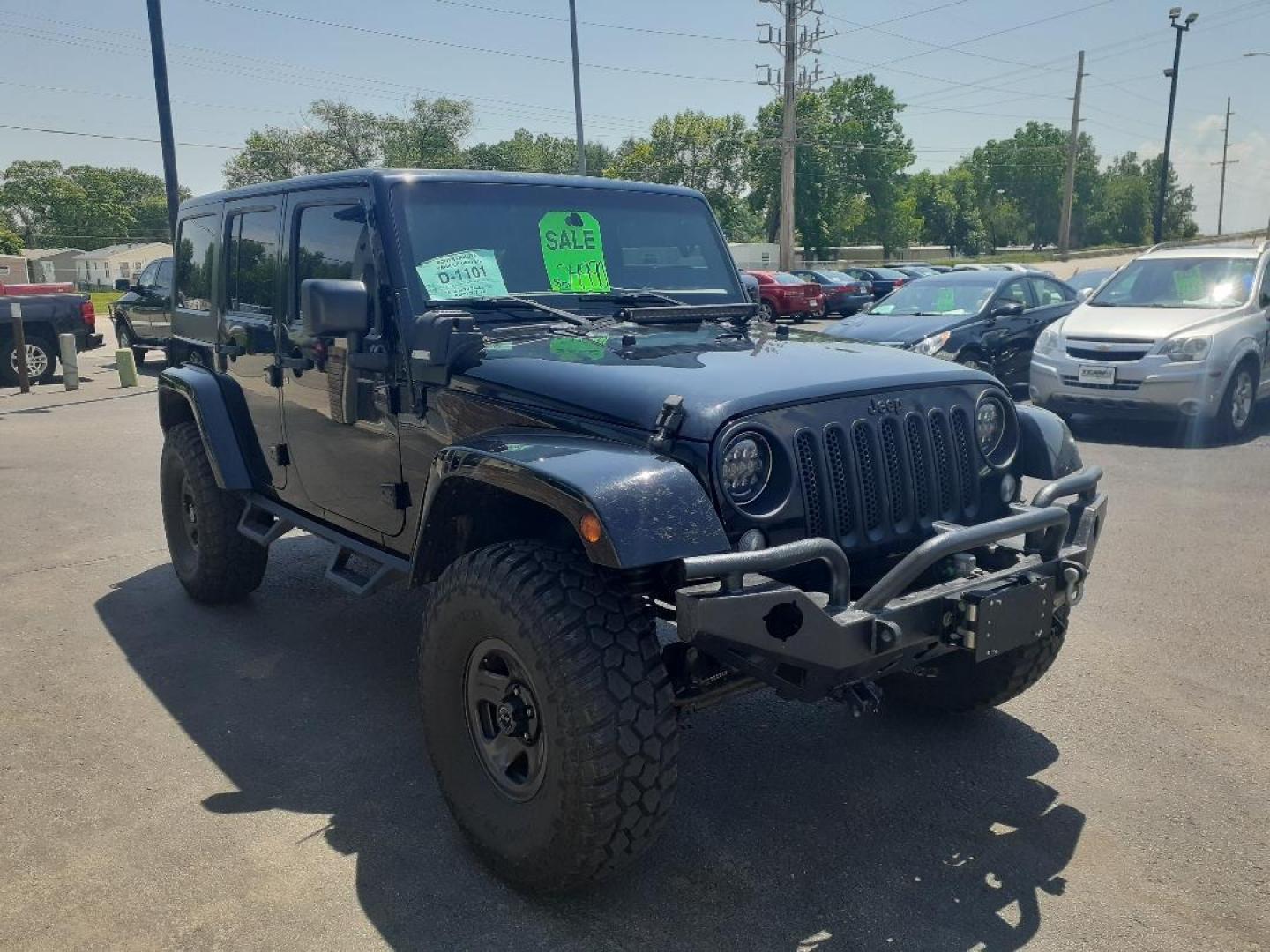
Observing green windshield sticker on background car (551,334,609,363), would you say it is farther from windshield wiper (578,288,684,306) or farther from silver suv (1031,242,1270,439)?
silver suv (1031,242,1270,439)

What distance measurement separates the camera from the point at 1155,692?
14.1ft

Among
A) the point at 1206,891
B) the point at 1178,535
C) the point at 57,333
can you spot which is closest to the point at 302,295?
the point at 1206,891

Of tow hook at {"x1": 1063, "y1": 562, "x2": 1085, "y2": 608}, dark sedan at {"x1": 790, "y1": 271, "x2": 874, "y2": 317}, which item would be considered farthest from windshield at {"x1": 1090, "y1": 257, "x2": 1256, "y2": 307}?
dark sedan at {"x1": 790, "y1": 271, "x2": 874, "y2": 317}

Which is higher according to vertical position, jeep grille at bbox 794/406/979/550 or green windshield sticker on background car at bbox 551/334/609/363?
green windshield sticker on background car at bbox 551/334/609/363

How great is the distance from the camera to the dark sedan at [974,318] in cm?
1100

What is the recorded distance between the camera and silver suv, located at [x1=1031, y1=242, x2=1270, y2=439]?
9391mm

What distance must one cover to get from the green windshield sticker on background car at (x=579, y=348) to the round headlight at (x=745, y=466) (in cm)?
68

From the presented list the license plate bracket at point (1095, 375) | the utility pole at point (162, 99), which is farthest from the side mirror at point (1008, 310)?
the utility pole at point (162, 99)

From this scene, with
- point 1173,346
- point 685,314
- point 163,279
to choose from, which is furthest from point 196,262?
point 163,279

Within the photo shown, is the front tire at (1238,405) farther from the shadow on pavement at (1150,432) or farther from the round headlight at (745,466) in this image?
the round headlight at (745,466)

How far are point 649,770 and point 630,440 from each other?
90 centimetres

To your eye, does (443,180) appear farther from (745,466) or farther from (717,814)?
(717,814)

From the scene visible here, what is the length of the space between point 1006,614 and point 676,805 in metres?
1.30

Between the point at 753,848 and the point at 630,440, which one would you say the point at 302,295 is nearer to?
the point at 630,440
